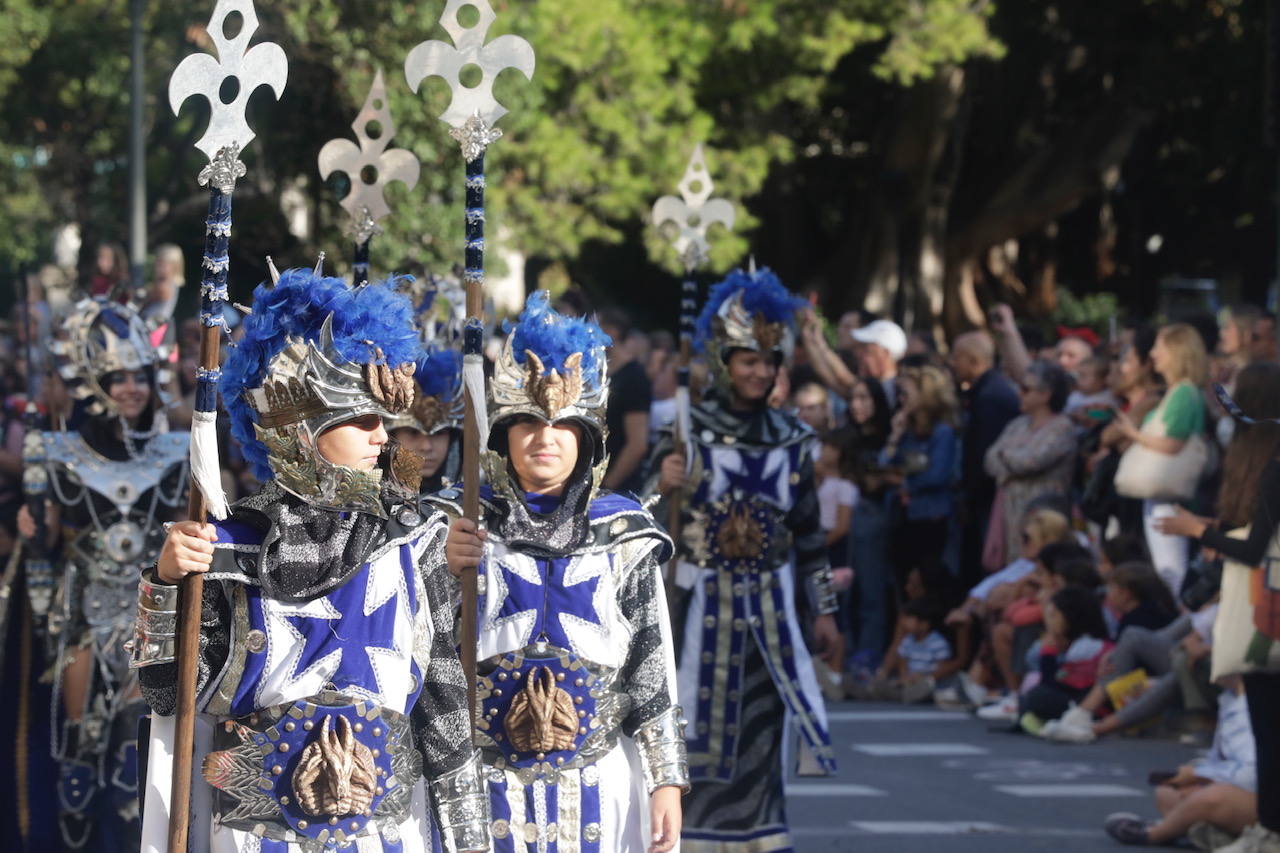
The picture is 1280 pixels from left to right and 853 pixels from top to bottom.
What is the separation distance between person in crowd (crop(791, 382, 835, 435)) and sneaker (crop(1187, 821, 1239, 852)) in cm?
526

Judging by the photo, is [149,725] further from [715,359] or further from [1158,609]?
[1158,609]

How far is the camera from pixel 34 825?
307 inches

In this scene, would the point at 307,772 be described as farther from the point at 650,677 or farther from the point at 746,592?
the point at 746,592

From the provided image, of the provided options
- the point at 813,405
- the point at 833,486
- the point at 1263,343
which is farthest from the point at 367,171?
the point at 813,405

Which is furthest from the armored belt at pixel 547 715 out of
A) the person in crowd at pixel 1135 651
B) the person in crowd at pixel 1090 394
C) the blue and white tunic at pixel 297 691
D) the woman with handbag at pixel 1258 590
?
the person in crowd at pixel 1090 394

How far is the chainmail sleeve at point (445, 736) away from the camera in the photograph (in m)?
4.38

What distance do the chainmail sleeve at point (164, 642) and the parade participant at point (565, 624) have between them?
888 mm

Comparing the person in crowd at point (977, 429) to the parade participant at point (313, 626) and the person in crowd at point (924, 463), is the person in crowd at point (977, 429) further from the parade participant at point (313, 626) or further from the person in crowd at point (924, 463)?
the parade participant at point (313, 626)

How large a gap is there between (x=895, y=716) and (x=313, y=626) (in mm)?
8283

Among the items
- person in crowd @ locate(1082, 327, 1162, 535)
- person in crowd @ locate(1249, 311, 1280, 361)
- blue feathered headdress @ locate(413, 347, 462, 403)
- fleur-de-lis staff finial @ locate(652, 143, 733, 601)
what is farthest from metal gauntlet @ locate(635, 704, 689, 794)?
person in crowd @ locate(1082, 327, 1162, 535)

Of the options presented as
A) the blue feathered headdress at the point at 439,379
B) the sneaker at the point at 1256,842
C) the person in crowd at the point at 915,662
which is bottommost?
the sneaker at the point at 1256,842

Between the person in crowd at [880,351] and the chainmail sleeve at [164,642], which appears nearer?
the chainmail sleeve at [164,642]

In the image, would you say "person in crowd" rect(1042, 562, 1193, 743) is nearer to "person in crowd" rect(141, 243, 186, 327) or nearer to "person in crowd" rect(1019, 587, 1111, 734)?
"person in crowd" rect(1019, 587, 1111, 734)

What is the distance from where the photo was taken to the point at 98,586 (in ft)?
25.1
